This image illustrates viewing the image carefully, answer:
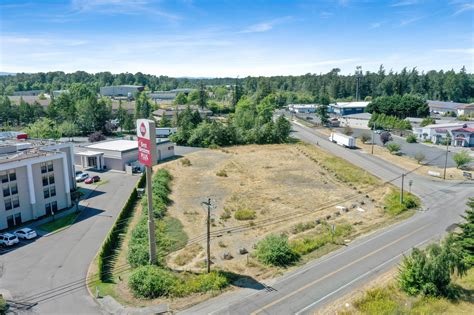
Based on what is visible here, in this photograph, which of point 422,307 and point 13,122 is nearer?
point 422,307

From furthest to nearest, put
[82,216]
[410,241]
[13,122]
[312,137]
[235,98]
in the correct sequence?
1. [235,98]
2. [13,122]
3. [312,137]
4. [82,216]
5. [410,241]

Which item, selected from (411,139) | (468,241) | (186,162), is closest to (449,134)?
(411,139)

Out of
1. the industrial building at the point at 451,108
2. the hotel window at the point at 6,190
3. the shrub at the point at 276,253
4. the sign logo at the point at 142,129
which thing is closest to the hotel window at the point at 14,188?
the hotel window at the point at 6,190

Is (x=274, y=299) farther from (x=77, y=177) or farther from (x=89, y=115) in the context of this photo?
(x=89, y=115)

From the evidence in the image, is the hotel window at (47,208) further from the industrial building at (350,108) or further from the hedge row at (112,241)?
the industrial building at (350,108)

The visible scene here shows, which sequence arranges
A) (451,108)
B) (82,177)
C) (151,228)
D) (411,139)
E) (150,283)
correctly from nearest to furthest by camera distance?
1. (150,283)
2. (151,228)
3. (82,177)
4. (411,139)
5. (451,108)

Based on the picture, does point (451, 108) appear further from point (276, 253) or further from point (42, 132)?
point (42, 132)

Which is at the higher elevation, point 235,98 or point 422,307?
point 235,98

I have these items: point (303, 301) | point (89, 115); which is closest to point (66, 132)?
point (89, 115)
